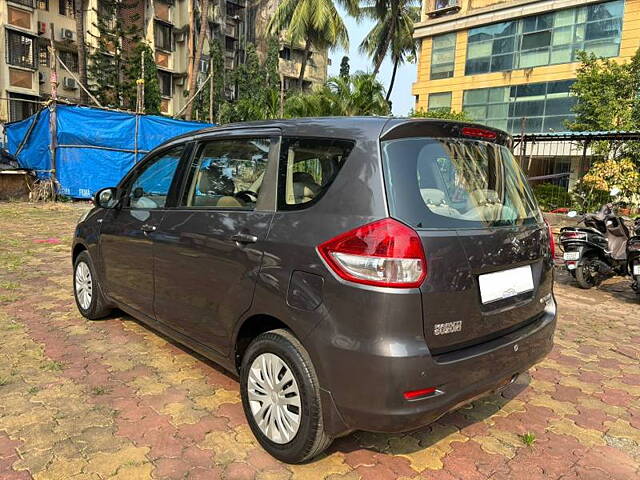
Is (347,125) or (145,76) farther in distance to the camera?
(145,76)

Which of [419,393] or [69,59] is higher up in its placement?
[69,59]

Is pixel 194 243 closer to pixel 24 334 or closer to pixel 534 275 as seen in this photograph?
pixel 534 275

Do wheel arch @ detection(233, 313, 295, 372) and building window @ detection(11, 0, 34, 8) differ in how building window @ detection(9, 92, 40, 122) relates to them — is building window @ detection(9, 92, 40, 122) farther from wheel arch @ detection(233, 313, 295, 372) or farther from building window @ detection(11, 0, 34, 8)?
wheel arch @ detection(233, 313, 295, 372)

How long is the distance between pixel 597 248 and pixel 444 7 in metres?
24.6

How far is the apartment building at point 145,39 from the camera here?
2345cm

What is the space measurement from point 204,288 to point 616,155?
14850mm

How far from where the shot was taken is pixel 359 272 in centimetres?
210

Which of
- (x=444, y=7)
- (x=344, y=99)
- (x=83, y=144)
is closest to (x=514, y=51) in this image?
(x=444, y=7)

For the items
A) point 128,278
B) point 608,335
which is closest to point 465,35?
point 608,335

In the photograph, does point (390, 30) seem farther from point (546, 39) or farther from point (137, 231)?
point (137, 231)

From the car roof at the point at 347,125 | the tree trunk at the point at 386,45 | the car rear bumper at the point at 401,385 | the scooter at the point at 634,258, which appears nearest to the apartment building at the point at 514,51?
the tree trunk at the point at 386,45

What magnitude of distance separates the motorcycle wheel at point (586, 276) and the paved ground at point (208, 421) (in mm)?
2334

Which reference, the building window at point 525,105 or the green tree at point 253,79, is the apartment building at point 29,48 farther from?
the building window at point 525,105

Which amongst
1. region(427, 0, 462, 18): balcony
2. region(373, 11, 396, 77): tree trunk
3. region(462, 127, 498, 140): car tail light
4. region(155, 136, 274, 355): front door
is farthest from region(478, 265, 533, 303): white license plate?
region(373, 11, 396, 77): tree trunk
